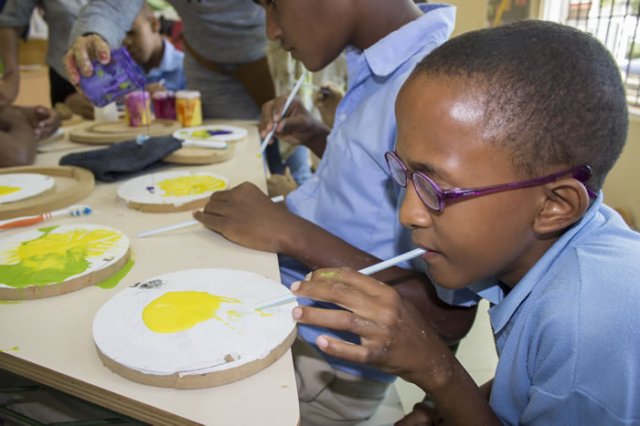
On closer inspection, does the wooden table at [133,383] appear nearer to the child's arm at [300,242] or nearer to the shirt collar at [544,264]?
the child's arm at [300,242]

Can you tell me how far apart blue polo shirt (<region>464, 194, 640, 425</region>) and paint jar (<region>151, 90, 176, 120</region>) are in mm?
1660

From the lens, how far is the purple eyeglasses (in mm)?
680

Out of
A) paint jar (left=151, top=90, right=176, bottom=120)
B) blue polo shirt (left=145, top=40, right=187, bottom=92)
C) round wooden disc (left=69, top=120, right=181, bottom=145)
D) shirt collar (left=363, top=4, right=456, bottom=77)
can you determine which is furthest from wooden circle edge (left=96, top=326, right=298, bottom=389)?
blue polo shirt (left=145, top=40, right=187, bottom=92)

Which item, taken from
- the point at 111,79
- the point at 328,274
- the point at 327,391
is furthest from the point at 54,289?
the point at 111,79

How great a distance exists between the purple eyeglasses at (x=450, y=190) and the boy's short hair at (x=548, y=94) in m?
0.01

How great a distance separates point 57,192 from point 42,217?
0.61ft

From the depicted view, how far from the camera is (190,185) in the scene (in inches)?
50.4

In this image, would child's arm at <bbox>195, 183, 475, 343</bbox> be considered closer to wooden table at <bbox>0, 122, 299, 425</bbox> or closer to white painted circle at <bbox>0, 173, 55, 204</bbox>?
wooden table at <bbox>0, 122, 299, 425</bbox>

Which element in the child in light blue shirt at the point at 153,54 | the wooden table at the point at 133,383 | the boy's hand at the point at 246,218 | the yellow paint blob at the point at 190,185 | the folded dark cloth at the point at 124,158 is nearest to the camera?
the wooden table at the point at 133,383

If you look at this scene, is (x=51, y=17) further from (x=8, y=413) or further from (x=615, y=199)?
(x=615, y=199)

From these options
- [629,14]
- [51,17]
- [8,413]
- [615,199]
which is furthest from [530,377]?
[51,17]

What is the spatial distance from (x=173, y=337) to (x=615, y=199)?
5.94 feet

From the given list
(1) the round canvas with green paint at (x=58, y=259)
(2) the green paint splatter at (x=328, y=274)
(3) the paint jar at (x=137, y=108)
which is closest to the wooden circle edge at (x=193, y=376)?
(2) the green paint splatter at (x=328, y=274)

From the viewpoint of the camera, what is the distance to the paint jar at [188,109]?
6.42 ft
